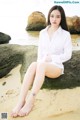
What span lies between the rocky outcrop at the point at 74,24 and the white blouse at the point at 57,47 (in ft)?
0.12

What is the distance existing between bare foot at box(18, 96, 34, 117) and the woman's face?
1.34ft

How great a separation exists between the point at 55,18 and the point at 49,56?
20 cm

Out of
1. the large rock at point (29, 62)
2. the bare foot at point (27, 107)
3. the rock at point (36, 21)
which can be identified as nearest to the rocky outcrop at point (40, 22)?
the rock at point (36, 21)

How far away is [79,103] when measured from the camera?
1371mm

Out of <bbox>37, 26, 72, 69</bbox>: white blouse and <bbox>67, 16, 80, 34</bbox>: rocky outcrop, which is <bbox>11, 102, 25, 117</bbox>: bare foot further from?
<bbox>67, 16, 80, 34</bbox>: rocky outcrop

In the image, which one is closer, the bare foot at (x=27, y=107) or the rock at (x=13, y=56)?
the bare foot at (x=27, y=107)

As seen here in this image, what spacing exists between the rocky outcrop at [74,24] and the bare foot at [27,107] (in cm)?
42

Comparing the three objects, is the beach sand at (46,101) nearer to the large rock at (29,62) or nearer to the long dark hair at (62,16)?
the large rock at (29,62)

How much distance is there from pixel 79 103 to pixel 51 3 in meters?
0.56

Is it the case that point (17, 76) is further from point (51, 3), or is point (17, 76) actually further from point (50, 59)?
point (51, 3)

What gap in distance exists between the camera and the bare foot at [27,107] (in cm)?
132

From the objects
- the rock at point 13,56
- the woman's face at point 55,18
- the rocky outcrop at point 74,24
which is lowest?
the rock at point 13,56

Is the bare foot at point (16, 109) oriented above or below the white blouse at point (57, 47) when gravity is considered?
below

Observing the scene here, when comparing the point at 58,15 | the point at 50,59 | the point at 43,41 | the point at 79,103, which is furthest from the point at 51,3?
the point at 79,103
